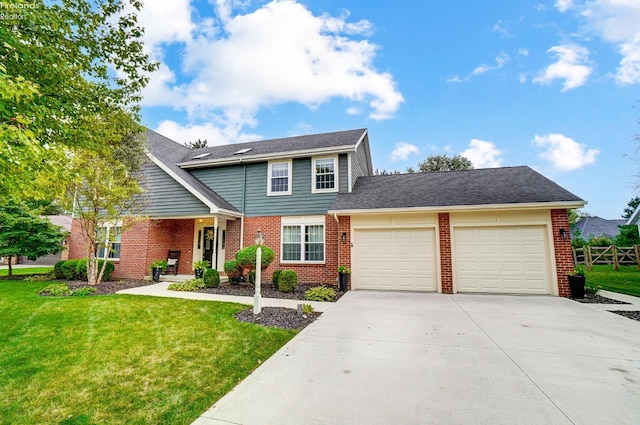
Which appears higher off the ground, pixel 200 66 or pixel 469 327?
pixel 200 66

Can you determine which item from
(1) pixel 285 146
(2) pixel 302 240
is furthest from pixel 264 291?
(1) pixel 285 146

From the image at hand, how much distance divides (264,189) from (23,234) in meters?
10.8

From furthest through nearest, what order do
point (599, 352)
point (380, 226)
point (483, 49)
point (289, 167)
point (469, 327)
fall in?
point (483, 49) → point (289, 167) → point (380, 226) → point (469, 327) → point (599, 352)

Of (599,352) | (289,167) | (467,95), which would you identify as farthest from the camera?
(467,95)

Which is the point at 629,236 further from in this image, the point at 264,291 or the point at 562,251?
the point at 264,291

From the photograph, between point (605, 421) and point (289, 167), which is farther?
point (289, 167)

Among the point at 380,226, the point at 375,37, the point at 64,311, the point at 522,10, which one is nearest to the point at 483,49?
the point at 522,10

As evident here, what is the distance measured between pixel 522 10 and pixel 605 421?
43.5 ft

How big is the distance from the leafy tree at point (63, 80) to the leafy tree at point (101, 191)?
1.36 m

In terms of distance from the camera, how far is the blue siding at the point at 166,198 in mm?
11430

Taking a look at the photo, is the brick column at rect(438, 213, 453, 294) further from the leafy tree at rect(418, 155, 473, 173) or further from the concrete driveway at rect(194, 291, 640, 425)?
the leafy tree at rect(418, 155, 473, 173)

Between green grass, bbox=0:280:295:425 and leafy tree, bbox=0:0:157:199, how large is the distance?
276cm

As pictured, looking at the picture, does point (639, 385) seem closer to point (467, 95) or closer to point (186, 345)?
point (186, 345)

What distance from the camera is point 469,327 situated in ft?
17.6
